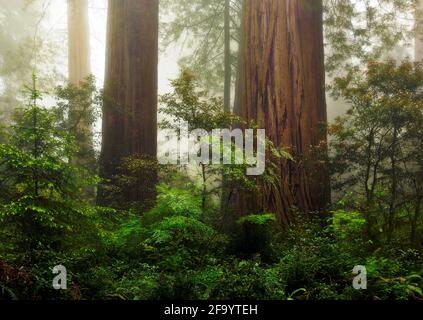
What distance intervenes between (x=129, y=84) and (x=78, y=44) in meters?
10.4

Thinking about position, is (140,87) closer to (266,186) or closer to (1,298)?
(266,186)

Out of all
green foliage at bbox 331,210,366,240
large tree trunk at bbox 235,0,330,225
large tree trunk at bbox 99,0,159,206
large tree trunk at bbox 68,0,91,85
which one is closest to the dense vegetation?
green foliage at bbox 331,210,366,240

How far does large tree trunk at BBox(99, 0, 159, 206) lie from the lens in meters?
8.98

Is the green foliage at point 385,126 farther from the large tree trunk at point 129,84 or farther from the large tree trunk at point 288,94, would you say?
the large tree trunk at point 129,84

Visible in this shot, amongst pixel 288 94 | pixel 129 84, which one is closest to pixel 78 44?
pixel 129 84

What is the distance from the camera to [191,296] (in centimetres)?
375

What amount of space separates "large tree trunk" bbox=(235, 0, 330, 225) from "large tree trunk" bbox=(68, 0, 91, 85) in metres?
12.1

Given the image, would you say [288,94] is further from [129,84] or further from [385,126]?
[129,84]

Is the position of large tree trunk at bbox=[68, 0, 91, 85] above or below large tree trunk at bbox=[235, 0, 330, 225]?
above

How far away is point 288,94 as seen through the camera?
708cm

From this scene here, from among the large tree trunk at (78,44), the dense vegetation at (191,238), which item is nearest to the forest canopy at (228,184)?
the dense vegetation at (191,238)

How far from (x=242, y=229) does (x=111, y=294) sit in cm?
209

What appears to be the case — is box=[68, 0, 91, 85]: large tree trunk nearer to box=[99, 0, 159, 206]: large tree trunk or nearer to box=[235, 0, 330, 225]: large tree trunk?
box=[99, 0, 159, 206]: large tree trunk
